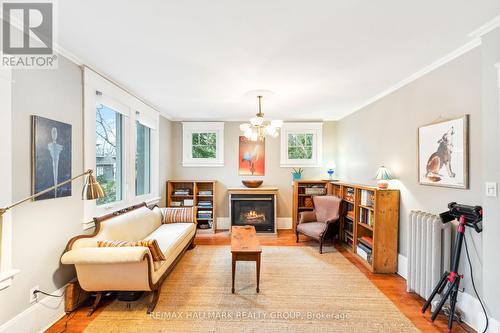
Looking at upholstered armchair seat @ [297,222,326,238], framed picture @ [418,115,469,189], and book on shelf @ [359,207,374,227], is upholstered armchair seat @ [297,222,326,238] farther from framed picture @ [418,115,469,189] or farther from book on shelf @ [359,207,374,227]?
framed picture @ [418,115,469,189]

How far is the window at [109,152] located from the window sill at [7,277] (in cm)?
125

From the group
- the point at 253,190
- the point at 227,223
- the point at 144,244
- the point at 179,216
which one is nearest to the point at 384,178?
the point at 253,190

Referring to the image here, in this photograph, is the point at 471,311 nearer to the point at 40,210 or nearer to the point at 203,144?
the point at 40,210

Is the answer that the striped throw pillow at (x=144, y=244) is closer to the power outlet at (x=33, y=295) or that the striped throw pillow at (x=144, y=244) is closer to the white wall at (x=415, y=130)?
the power outlet at (x=33, y=295)

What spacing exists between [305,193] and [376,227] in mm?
Result: 1916

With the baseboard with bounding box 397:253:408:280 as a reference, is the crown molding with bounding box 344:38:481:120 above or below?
above

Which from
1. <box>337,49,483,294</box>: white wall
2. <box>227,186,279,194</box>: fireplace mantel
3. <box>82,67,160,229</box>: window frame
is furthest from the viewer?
<box>227,186,279,194</box>: fireplace mantel

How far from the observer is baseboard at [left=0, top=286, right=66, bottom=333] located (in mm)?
1775

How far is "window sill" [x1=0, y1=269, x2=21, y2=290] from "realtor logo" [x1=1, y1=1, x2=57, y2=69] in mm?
1542

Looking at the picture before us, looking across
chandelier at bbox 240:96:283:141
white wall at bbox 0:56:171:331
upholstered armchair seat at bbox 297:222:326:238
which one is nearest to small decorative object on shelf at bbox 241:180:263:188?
upholstered armchair seat at bbox 297:222:326:238

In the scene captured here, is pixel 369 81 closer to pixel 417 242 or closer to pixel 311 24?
pixel 311 24

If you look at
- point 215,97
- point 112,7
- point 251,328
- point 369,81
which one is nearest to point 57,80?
point 112,7

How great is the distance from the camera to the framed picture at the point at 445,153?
6.86 ft

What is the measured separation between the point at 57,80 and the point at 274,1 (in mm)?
2148
